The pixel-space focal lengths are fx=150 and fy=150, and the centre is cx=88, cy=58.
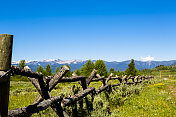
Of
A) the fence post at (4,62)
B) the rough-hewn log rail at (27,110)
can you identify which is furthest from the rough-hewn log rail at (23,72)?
the rough-hewn log rail at (27,110)

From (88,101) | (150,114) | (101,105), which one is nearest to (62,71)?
(88,101)

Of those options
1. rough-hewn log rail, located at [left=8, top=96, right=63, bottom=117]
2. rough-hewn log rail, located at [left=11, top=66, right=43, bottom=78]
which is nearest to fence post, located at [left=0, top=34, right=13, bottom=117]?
rough-hewn log rail, located at [left=11, top=66, right=43, bottom=78]

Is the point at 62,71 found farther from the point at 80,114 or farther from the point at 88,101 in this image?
the point at 88,101

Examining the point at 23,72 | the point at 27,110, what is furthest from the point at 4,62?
the point at 27,110

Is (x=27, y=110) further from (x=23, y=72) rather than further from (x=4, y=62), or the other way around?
(x=4, y=62)

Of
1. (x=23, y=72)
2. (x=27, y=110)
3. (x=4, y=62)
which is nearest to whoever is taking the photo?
(x=4, y=62)

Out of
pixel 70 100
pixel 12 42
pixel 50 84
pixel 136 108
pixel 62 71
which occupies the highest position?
pixel 12 42

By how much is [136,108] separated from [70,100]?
3.59 m

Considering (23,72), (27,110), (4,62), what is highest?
(4,62)

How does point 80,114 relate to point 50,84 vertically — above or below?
below

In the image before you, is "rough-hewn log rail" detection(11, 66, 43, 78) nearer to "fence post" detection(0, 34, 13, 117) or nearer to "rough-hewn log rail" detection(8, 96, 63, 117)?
"fence post" detection(0, 34, 13, 117)

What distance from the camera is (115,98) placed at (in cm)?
741

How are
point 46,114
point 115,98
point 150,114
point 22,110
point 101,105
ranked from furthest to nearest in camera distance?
1. point 115,98
2. point 101,105
3. point 150,114
4. point 46,114
5. point 22,110

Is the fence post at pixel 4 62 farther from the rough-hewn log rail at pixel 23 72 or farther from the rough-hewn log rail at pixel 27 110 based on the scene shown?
the rough-hewn log rail at pixel 27 110
